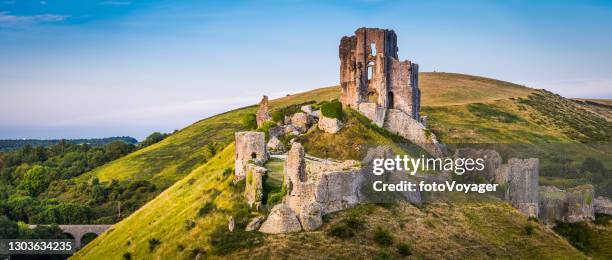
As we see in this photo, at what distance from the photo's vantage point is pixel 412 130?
7156 cm

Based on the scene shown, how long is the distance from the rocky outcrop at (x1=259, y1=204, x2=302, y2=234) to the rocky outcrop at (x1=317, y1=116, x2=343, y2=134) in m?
19.8

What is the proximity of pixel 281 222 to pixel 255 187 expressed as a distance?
220 inches

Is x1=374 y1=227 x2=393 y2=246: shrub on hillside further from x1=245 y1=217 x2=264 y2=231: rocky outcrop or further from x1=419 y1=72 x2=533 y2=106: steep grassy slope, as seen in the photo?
x1=419 y1=72 x2=533 y2=106: steep grassy slope

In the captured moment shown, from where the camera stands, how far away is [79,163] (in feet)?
543

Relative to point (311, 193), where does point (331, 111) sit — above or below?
above

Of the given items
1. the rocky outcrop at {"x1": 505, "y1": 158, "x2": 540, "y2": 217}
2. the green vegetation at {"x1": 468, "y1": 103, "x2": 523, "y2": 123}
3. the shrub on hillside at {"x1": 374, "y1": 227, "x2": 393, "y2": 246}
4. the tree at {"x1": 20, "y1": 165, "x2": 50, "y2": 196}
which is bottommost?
the tree at {"x1": 20, "y1": 165, "x2": 50, "y2": 196}

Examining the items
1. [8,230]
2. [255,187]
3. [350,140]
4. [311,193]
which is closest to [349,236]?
[311,193]

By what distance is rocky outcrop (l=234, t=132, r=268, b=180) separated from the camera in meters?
55.2

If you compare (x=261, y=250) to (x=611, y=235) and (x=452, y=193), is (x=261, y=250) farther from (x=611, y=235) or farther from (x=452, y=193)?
(x=611, y=235)

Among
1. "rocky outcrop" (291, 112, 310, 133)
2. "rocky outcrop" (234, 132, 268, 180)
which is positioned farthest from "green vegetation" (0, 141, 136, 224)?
"rocky outcrop" (234, 132, 268, 180)

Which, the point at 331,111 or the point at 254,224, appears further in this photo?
the point at 331,111

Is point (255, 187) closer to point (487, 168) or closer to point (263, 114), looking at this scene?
point (487, 168)

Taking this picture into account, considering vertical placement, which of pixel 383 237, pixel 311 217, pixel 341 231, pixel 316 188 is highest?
pixel 316 188

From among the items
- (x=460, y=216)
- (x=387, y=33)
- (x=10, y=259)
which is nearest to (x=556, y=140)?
(x=387, y=33)
